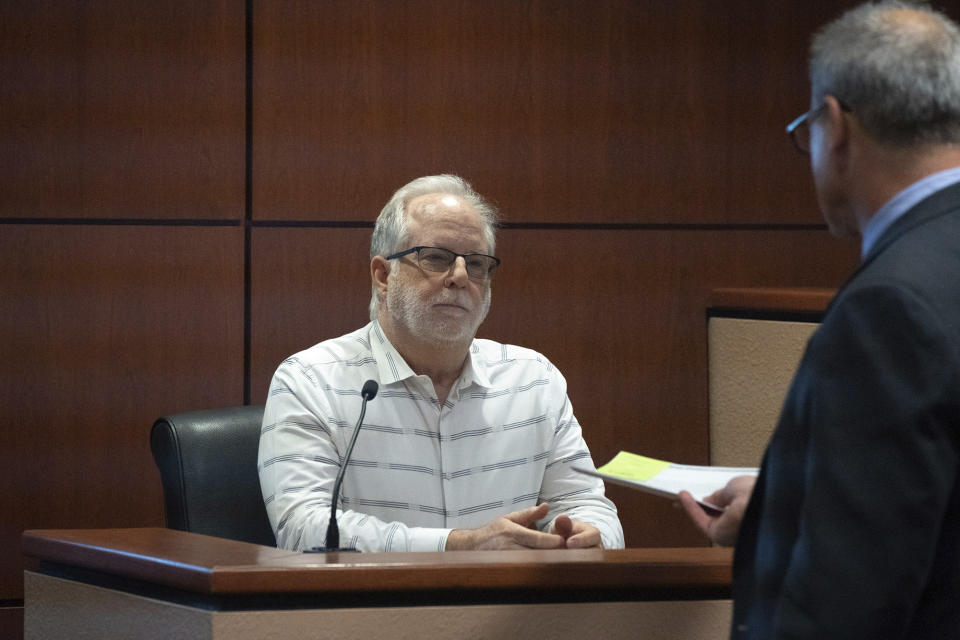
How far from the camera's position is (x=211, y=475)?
7.67ft

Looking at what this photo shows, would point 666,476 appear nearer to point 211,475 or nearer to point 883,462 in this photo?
point 883,462

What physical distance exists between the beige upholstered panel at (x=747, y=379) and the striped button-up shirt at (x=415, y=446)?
29.8 inches

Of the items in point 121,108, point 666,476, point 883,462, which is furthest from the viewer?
point 121,108

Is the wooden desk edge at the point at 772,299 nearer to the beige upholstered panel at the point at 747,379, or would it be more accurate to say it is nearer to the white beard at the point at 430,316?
the beige upholstered panel at the point at 747,379

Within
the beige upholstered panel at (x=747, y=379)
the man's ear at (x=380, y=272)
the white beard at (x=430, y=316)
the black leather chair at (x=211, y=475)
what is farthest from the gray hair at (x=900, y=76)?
the beige upholstered panel at (x=747, y=379)

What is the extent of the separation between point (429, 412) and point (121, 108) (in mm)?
1449

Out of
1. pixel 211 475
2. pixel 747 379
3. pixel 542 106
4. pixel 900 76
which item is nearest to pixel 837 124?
pixel 900 76

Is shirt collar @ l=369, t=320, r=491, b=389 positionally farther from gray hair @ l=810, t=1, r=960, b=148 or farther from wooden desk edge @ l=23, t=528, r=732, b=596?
gray hair @ l=810, t=1, r=960, b=148

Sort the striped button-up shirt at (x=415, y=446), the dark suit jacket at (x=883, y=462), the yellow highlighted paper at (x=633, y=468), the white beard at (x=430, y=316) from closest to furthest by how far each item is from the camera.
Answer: the dark suit jacket at (x=883, y=462) < the yellow highlighted paper at (x=633, y=468) < the striped button-up shirt at (x=415, y=446) < the white beard at (x=430, y=316)

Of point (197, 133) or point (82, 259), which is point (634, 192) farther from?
point (82, 259)

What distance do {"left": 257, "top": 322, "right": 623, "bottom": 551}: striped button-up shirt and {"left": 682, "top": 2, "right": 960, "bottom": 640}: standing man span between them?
1183 millimetres

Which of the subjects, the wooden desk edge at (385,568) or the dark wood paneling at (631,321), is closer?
the wooden desk edge at (385,568)

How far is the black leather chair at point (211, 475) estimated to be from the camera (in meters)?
2.30

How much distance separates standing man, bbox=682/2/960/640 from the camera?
101cm
